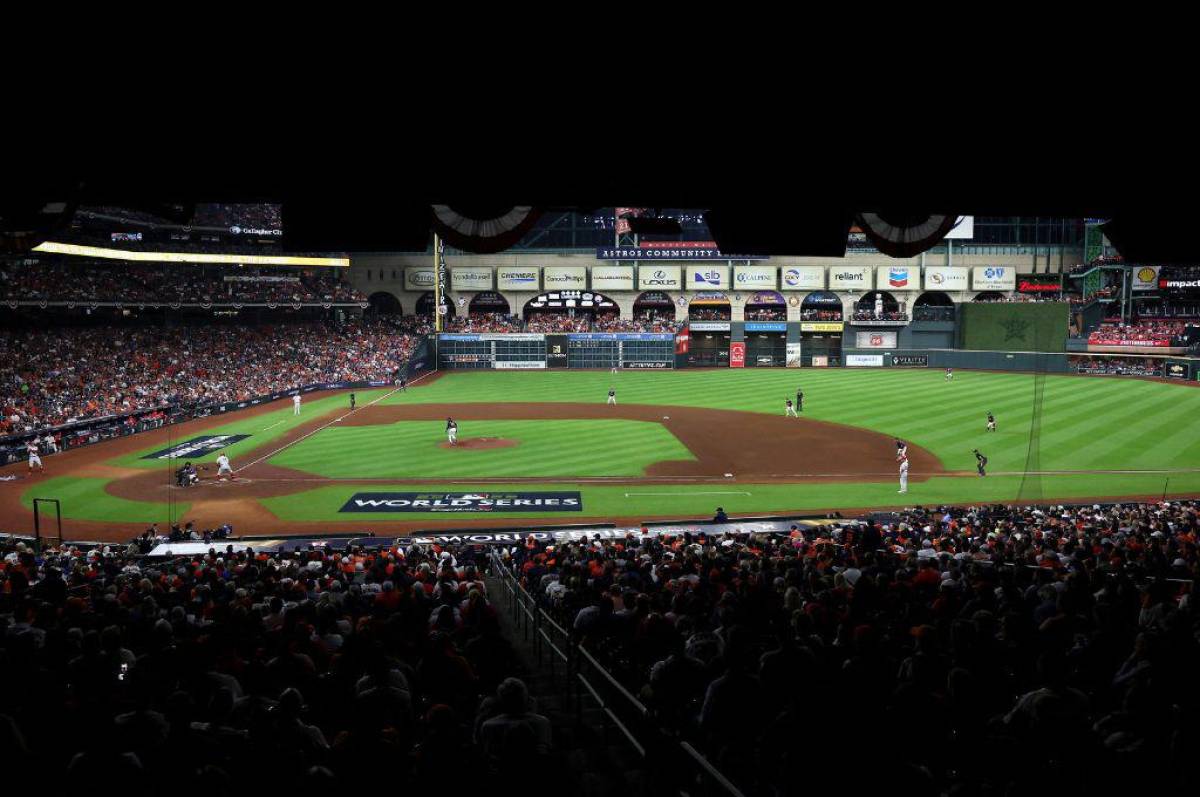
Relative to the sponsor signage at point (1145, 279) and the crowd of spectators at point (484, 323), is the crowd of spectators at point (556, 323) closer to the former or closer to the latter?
the crowd of spectators at point (484, 323)

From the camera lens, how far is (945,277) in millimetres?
85125

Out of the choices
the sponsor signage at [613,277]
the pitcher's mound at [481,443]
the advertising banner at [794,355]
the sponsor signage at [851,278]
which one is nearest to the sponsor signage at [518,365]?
the sponsor signage at [613,277]

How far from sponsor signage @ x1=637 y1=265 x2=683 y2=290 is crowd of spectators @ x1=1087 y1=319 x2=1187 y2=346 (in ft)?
140

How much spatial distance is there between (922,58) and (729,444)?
3236cm

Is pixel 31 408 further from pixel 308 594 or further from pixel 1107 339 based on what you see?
pixel 1107 339

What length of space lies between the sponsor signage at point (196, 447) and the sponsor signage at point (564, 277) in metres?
51.1

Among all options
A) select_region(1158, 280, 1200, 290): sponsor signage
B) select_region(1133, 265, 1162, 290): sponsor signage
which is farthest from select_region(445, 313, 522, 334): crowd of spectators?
select_region(1158, 280, 1200, 290): sponsor signage

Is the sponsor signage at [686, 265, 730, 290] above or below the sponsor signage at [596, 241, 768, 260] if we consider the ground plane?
below

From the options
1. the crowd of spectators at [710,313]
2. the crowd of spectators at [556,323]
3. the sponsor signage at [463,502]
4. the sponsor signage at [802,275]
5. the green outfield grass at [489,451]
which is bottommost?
the sponsor signage at [463,502]

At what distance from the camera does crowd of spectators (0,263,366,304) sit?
5284cm

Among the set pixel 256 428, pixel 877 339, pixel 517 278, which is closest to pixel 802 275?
pixel 877 339

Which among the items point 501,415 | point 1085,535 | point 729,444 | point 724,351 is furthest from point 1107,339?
point 1085,535

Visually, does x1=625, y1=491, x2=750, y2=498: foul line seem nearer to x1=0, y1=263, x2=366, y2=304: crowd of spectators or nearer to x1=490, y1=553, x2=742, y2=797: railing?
x1=490, y1=553, x2=742, y2=797: railing

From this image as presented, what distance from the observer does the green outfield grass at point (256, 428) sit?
1341 inches
